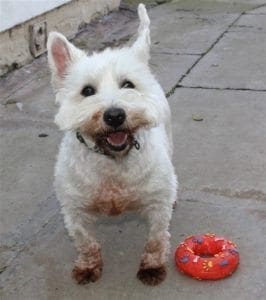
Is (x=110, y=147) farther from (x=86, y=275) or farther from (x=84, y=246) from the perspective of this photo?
(x=86, y=275)

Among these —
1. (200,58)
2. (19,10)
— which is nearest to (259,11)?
(200,58)

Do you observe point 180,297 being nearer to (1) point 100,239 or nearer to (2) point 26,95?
(1) point 100,239

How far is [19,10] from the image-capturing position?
7.36 meters

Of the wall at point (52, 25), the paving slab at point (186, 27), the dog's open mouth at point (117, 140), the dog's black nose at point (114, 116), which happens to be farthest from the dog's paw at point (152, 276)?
the paving slab at point (186, 27)

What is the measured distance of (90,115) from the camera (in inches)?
131

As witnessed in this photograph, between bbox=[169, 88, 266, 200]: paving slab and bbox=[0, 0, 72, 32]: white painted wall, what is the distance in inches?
79.1

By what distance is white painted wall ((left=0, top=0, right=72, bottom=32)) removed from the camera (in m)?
7.11

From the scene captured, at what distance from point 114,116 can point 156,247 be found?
3.23 ft

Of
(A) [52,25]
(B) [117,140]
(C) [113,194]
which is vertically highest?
(B) [117,140]

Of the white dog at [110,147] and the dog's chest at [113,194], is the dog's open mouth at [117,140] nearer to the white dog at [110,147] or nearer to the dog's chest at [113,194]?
the white dog at [110,147]

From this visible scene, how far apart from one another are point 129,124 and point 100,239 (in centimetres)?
124

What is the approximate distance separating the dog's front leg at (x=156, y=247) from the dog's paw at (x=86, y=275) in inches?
9.7

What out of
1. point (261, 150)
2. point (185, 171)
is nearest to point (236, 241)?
point (185, 171)

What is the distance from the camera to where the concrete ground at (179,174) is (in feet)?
12.6
